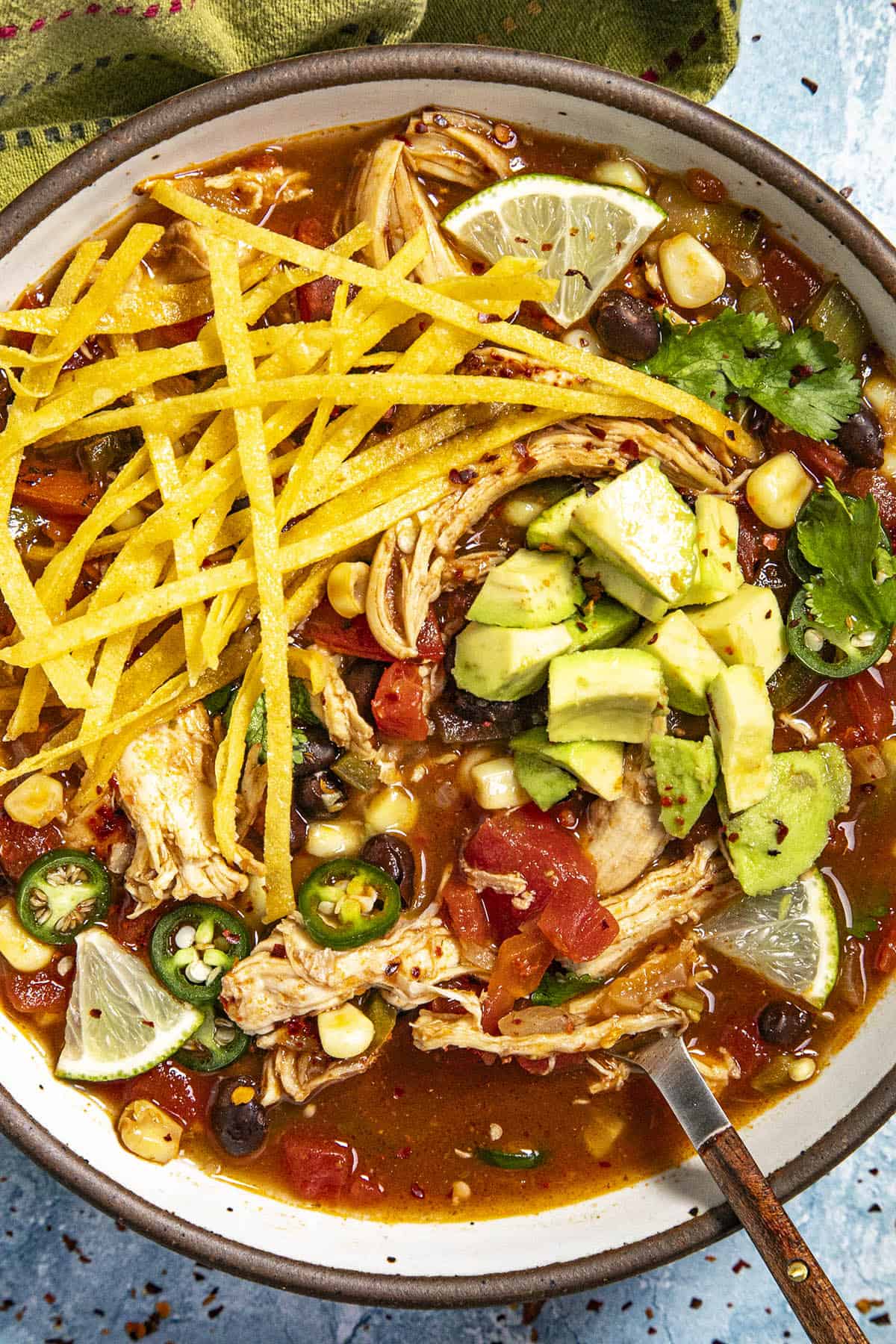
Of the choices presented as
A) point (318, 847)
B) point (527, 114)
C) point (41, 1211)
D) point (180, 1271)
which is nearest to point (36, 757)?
point (318, 847)

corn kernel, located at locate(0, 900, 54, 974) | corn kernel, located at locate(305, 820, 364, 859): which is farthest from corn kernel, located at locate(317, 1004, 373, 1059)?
corn kernel, located at locate(0, 900, 54, 974)

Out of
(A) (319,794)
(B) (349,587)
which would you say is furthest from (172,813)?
(B) (349,587)

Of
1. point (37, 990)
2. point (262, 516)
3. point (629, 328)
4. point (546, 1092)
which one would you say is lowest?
point (546, 1092)

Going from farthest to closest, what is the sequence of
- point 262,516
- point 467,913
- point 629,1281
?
point 629,1281, point 467,913, point 262,516

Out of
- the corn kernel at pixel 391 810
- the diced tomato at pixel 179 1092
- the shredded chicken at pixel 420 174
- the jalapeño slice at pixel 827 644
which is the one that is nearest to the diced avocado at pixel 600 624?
the jalapeño slice at pixel 827 644

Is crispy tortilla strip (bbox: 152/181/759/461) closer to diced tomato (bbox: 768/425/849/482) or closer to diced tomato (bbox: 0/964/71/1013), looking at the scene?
diced tomato (bbox: 768/425/849/482)

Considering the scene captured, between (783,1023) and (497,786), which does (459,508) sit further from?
(783,1023)

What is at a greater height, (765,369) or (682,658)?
(765,369)
